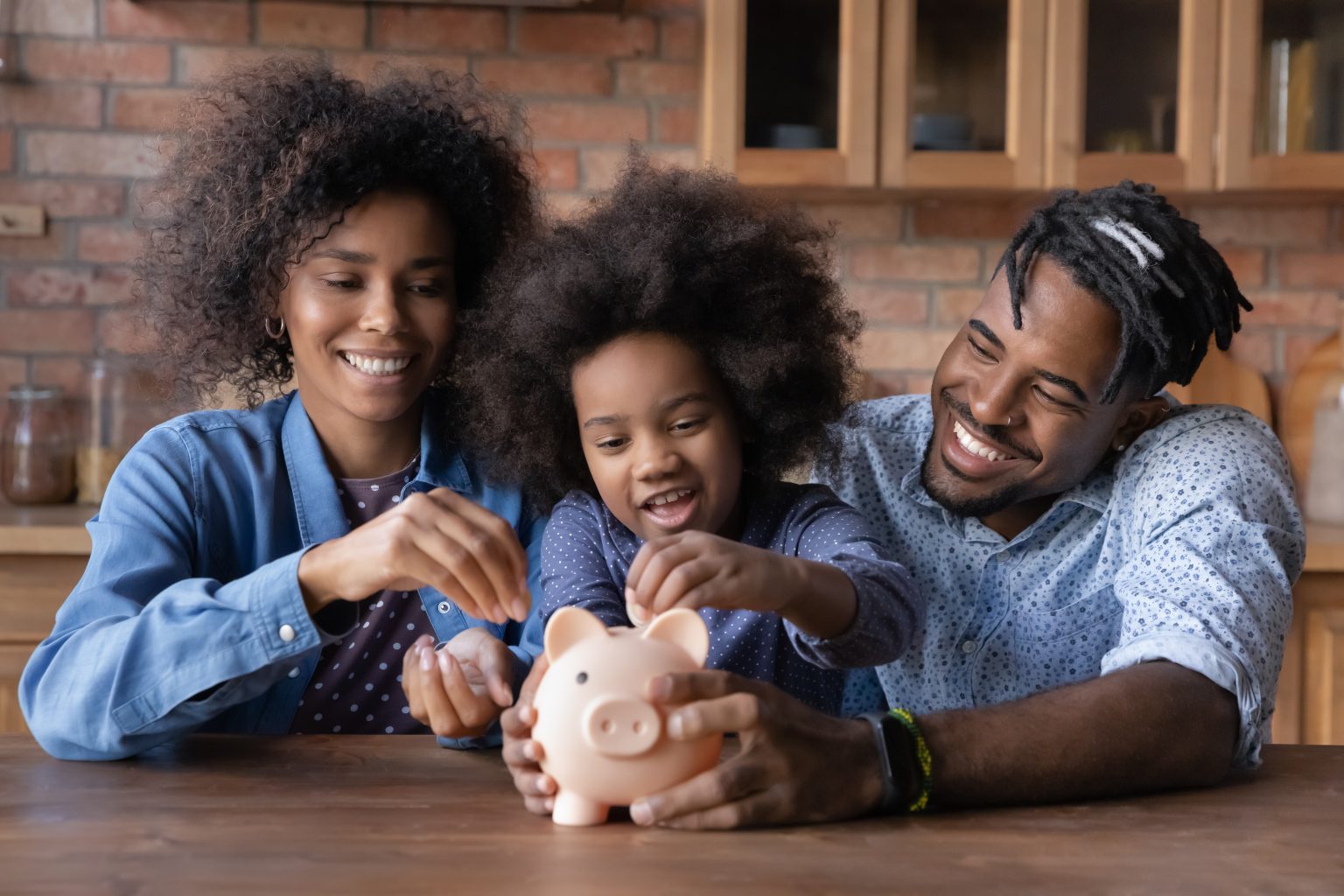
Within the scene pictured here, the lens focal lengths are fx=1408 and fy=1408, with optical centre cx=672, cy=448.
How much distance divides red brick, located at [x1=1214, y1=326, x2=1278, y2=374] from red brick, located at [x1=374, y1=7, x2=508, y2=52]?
1715 millimetres

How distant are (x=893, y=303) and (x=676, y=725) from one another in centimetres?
218

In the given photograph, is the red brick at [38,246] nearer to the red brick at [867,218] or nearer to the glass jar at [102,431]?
the glass jar at [102,431]

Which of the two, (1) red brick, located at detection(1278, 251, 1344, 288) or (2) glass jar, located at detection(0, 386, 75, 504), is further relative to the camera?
(1) red brick, located at detection(1278, 251, 1344, 288)

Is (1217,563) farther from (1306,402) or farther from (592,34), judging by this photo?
(592,34)

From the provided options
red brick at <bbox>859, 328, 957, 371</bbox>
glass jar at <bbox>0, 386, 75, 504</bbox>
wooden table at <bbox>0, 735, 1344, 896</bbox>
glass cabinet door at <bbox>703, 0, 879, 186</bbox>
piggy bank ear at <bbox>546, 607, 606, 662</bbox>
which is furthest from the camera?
red brick at <bbox>859, 328, 957, 371</bbox>

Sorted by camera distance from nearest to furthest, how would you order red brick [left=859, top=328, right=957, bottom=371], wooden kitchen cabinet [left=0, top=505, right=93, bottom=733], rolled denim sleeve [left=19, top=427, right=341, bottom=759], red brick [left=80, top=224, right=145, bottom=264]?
rolled denim sleeve [left=19, top=427, right=341, bottom=759]
wooden kitchen cabinet [left=0, top=505, right=93, bottom=733]
red brick [left=80, top=224, right=145, bottom=264]
red brick [left=859, top=328, right=957, bottom=371]

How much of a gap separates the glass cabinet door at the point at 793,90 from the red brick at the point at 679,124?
A: 6.2 inches

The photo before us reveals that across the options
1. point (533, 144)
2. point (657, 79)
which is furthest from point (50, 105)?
point (657, 79)

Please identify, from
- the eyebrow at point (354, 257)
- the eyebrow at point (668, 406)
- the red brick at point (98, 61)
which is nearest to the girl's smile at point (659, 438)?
the eyebrow at point (668, 406)

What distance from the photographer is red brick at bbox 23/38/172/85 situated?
2.83 metres

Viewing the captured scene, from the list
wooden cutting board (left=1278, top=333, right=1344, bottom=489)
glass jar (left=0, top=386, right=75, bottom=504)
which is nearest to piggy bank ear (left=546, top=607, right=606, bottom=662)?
glass jar (left=0, top=386, right=75, bottom=504)

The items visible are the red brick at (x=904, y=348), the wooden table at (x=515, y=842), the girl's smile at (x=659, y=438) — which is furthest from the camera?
the red brick at (x=904, y=348)

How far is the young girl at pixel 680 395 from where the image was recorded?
132 centimetres

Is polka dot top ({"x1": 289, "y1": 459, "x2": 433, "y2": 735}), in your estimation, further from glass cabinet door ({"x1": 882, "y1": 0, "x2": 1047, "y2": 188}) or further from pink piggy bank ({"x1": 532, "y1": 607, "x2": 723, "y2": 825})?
glass cabinet door ({"x1": 882, "y1": 0, "x2": 1047, "y2": 188})
